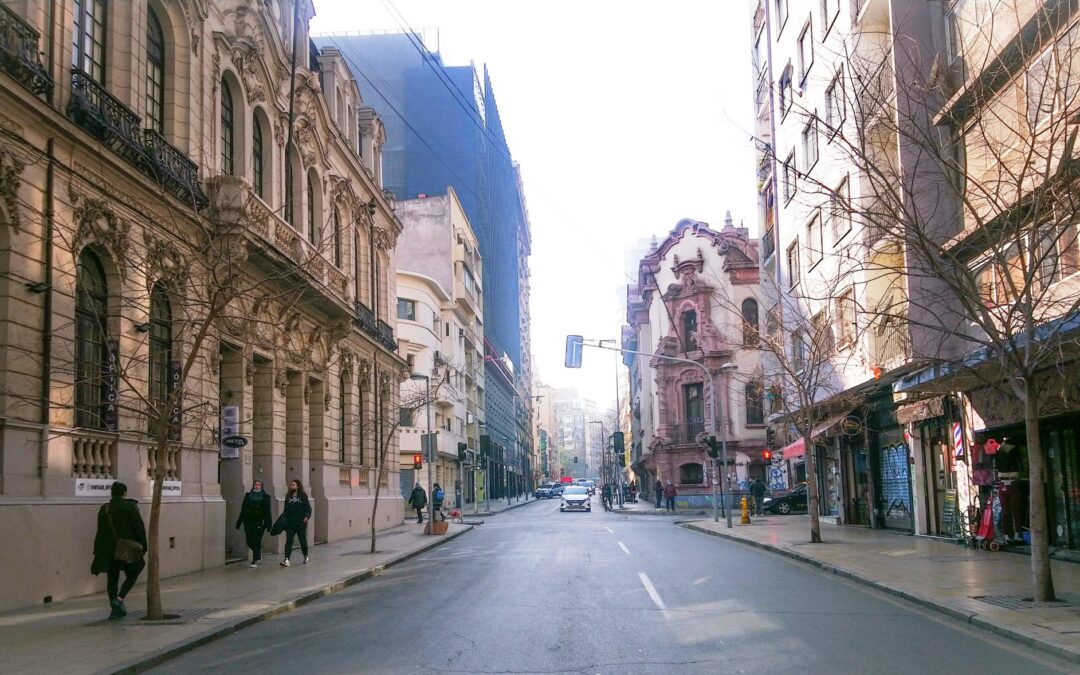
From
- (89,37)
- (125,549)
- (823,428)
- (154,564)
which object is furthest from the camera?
A: (823,428)

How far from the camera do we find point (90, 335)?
15117mm

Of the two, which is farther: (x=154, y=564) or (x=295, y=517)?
(x=295, y=517)

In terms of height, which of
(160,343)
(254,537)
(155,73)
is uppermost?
(155,73)

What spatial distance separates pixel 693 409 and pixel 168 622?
5115 cm

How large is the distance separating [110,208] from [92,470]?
4.08 metres

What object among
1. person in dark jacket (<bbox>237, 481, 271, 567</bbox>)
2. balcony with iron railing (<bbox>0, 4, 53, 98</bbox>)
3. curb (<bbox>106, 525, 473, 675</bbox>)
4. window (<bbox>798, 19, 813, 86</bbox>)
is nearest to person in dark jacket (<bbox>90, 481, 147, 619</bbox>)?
curb (<bbox>106, 525, 473, 675</bbox>)

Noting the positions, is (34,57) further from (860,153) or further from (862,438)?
(862,438)

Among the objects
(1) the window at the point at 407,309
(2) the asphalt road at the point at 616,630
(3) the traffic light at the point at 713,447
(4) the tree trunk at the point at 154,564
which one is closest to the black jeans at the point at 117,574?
(4) the tree trunk at the point at 154,564

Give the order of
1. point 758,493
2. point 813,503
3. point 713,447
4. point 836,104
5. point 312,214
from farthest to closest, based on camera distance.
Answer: point 758,493, point 713,447, point 312,214, point 813,503, point 836,104

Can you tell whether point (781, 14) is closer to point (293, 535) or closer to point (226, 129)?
point (226, 129)

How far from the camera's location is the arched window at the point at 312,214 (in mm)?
26969

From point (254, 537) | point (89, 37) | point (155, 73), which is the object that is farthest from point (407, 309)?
point (89, 37)

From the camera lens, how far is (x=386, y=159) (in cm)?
7475

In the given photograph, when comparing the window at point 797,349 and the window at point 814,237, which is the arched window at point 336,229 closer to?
the window at point 797,349
